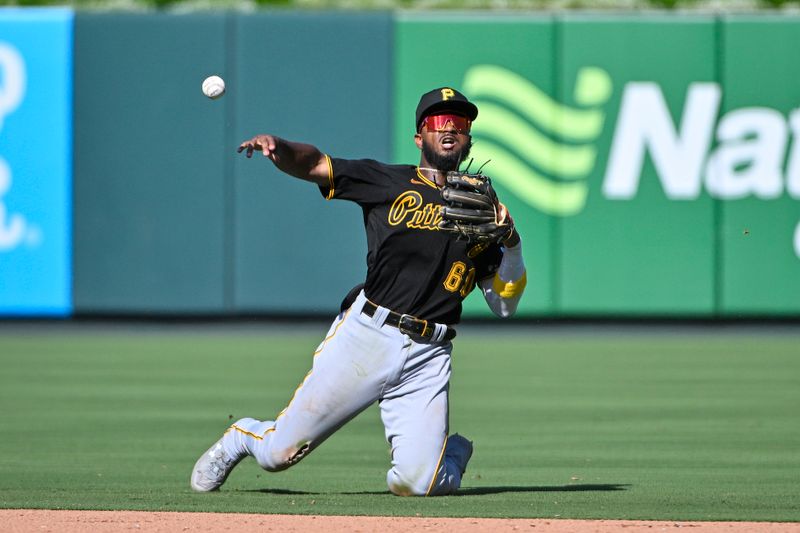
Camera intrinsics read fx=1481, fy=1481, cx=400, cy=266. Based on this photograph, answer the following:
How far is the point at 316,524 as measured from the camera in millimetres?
5051

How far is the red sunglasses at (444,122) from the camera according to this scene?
5.81 meters

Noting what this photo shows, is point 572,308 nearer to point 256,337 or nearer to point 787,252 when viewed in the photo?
point 787,252

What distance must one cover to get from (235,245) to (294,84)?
1680mm

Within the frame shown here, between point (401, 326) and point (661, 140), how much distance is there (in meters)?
9.17

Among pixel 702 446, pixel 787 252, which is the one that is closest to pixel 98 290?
pixel 787 252

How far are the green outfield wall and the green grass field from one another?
55 centimetres

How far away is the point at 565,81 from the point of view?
14.4 m

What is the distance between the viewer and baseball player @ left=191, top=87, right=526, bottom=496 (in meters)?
5.69

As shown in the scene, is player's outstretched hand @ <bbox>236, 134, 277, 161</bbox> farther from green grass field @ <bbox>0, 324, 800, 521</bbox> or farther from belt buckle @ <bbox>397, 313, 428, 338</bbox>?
green grass field @ <bbox>0, 324, 800, 521</bbox>

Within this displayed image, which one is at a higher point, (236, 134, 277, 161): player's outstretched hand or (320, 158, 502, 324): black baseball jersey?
(236, 134, 277, 161): player's outstretched hand

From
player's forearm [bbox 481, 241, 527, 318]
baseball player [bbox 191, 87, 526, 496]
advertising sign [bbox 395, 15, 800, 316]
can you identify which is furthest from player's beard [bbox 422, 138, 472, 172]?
advertising sign [bbox 395, 15, 800, 316]

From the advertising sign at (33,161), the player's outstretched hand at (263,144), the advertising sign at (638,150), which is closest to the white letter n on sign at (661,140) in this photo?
the advertising sign at (638,150)

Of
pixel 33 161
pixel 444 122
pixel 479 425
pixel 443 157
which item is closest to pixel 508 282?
pixel 443 157

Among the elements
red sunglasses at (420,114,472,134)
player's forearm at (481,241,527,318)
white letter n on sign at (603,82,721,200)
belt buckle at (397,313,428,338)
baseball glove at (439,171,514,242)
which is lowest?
belt buckle at (397,313,428,338)
